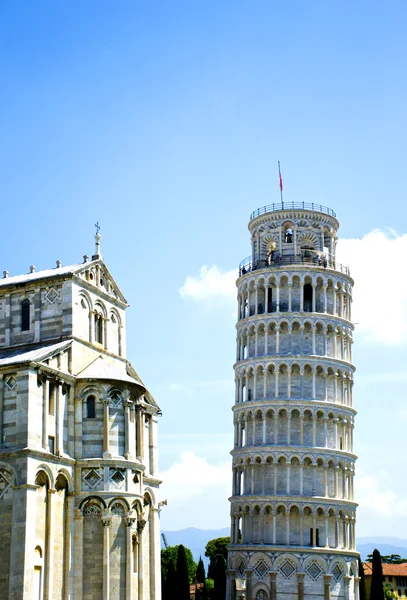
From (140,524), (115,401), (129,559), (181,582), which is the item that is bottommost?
(181,582)

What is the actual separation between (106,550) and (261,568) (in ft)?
126

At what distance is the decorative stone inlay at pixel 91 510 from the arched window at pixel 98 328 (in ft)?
36.7

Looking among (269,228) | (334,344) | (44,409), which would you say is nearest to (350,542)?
(334,344)

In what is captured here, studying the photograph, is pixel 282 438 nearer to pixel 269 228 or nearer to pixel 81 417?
pixel 269 228

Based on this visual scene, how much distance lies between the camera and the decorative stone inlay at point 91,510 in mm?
51875

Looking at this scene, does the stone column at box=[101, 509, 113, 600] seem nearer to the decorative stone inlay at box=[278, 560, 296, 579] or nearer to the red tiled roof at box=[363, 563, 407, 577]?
the decorative stone inlay at box=[278, 560, 296, 579]

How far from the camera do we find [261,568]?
86.1 m

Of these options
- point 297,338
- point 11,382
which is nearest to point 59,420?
point 11,382

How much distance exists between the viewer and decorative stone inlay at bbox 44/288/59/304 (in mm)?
56906

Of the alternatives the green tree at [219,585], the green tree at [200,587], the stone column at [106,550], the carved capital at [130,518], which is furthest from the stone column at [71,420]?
the green tree at [200,587]

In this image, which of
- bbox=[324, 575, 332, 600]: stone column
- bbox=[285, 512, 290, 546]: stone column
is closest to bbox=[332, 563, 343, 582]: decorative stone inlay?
bbox=[324, 575, 332, 600]: stone column

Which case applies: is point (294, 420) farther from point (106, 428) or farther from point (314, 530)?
point (106, 428)

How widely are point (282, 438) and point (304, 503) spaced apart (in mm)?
6205

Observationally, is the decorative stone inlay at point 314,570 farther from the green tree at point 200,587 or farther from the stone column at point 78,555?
the stone column at point 78,555
